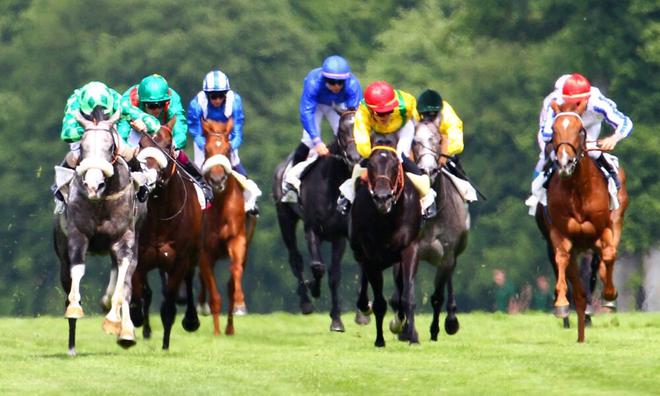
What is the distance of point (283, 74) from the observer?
61.8m

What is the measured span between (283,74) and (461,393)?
42.4m

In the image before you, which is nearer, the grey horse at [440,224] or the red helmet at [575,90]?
the red helmet at [575,90]

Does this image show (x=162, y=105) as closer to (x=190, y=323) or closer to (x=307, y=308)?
(x=190, y=323)

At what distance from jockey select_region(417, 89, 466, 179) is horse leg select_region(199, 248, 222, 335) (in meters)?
3.45

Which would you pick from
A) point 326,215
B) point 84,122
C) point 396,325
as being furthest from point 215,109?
point 84,122

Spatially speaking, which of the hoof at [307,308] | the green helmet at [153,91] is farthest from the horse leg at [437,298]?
the hoof at [307,308]

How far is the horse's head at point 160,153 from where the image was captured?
2428cm

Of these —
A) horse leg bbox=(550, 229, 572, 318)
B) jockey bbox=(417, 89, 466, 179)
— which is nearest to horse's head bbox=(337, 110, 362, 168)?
jockey bbox=(417, 89, 466, 179)

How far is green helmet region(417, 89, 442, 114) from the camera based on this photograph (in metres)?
26.0

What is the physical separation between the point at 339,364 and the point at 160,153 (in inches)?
129

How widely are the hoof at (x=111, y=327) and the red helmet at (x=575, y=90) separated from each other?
5.13 m

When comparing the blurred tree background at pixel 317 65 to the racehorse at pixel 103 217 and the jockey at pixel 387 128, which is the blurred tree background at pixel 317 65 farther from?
the racehorse at pixel 103 217

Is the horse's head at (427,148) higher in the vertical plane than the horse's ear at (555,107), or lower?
lower

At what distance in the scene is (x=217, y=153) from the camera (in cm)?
2811
